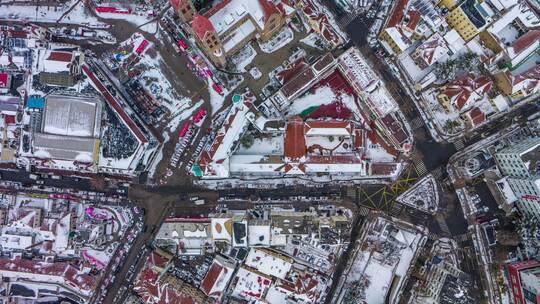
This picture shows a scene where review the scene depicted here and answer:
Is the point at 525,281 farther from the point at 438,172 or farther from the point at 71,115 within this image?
the point at 71,115

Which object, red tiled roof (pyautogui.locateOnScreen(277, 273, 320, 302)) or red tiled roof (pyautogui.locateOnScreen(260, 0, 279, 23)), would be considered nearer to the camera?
red tiled roof (pyautogui.locateOnScreen(260, 0, 279, 23))

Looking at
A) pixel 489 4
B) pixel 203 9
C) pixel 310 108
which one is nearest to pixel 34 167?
pixel 203 9

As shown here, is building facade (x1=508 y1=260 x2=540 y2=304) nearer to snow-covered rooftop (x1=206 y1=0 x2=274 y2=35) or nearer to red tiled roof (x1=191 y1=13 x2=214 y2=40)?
snow-covered rooftop (x1=206 y1=0 x2=274 y2=35)

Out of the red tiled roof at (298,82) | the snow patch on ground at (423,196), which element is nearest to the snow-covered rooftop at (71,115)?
the red tiled roof at (298,82)

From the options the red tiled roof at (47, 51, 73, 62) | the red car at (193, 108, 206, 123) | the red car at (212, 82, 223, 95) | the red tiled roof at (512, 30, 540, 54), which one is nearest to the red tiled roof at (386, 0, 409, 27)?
the red tiled roof at (512, 30, 540, 54)

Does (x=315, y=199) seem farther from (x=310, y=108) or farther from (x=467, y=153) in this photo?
(x=467, y=153)
